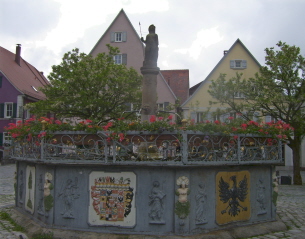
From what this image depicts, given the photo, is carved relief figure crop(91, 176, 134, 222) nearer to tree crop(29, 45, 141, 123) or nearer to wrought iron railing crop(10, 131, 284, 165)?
wrought iron railing crop(10, 131, 284, 165)

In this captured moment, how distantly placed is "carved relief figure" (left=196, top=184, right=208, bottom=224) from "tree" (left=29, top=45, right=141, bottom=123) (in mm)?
15367

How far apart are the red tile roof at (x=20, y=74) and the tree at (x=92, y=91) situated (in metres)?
16.2

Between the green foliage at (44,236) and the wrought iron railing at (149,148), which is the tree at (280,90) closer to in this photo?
the wrought iron railing at (149,148)

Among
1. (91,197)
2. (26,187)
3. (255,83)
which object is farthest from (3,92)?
(91,197)

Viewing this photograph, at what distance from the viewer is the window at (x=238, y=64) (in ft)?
117

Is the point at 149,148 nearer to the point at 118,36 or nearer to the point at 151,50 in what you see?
the point at 151,50

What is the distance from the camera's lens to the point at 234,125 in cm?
1012

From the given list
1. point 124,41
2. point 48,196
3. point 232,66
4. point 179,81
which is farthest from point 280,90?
point 179,81

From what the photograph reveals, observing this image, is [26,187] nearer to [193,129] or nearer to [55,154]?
[55,154]

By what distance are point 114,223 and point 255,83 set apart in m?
16.7

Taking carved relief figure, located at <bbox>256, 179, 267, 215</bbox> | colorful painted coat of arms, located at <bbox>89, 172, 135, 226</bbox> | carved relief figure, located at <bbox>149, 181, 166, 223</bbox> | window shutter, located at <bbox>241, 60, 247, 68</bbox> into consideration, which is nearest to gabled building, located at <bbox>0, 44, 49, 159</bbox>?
window shutter, located at <bbox>241, 60, 247, 68</bbox>

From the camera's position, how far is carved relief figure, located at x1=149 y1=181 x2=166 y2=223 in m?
8.80

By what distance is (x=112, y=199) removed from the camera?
359 inches

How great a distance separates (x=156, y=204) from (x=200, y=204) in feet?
3.40
